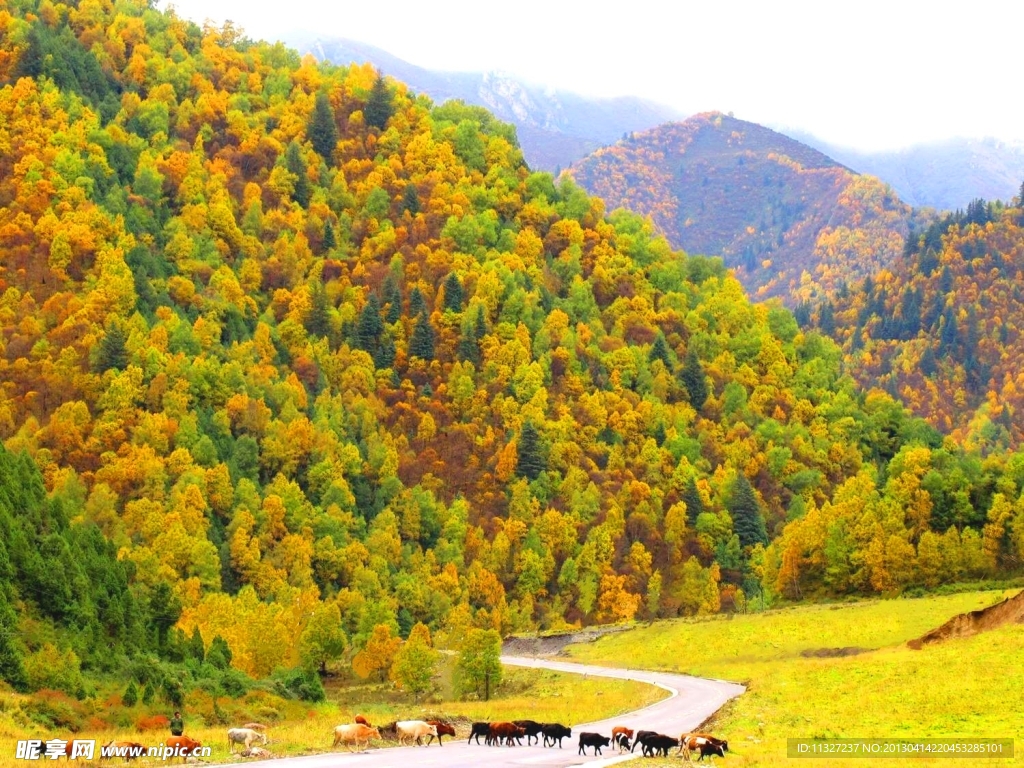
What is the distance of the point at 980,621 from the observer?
62156mm

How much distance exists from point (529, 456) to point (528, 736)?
380 ft

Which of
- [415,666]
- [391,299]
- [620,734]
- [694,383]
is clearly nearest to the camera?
[620,734]

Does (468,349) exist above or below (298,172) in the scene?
below

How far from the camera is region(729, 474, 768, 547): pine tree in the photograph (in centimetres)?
15175

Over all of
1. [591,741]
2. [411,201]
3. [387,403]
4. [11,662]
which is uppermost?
[411,201]

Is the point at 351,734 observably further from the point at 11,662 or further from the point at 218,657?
the point at 218,657

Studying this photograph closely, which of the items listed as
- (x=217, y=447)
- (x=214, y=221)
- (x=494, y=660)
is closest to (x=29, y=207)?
(x=214, y=221)

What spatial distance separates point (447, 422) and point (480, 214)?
48034mm

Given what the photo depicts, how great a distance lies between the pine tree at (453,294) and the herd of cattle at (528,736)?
442ft

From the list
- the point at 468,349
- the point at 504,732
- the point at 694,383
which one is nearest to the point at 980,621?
the point at 504,732

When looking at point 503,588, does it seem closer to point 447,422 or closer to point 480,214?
point 447,422

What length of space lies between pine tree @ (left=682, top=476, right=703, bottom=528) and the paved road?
9117 cm

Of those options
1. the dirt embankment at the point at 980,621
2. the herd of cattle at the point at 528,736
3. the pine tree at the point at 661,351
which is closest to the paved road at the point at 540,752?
the herd of cattle at the point at 528,736

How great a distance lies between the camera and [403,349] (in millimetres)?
168125
